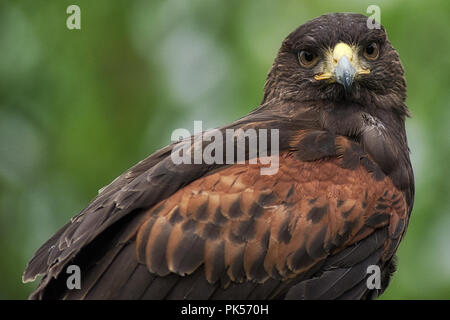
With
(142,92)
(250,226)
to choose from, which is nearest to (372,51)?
(250,226)

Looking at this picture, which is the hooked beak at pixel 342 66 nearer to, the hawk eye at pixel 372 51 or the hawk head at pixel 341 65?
the hawk head at pixel 341 65

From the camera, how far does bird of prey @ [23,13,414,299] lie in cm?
570

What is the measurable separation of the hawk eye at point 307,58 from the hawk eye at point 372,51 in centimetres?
39

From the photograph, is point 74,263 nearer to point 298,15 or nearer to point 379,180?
point 379,180

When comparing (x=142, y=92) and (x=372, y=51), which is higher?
(x=372, y=51)

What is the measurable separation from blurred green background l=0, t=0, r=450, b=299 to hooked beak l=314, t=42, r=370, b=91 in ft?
Result: 9.62

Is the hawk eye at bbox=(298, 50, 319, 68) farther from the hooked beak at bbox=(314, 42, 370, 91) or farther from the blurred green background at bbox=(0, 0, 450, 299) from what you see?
the blurred green background at bbox=(0, 0, 450, 299)

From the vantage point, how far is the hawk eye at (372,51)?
22.5 ft

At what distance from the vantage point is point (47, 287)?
5.82m

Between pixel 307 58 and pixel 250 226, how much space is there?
1.75 meters

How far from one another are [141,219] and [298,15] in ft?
17.8

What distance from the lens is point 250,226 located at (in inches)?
228

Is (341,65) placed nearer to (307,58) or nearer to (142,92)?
(307,58)

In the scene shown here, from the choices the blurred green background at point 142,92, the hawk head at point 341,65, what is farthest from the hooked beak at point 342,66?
the blurred green background at point 142,92
